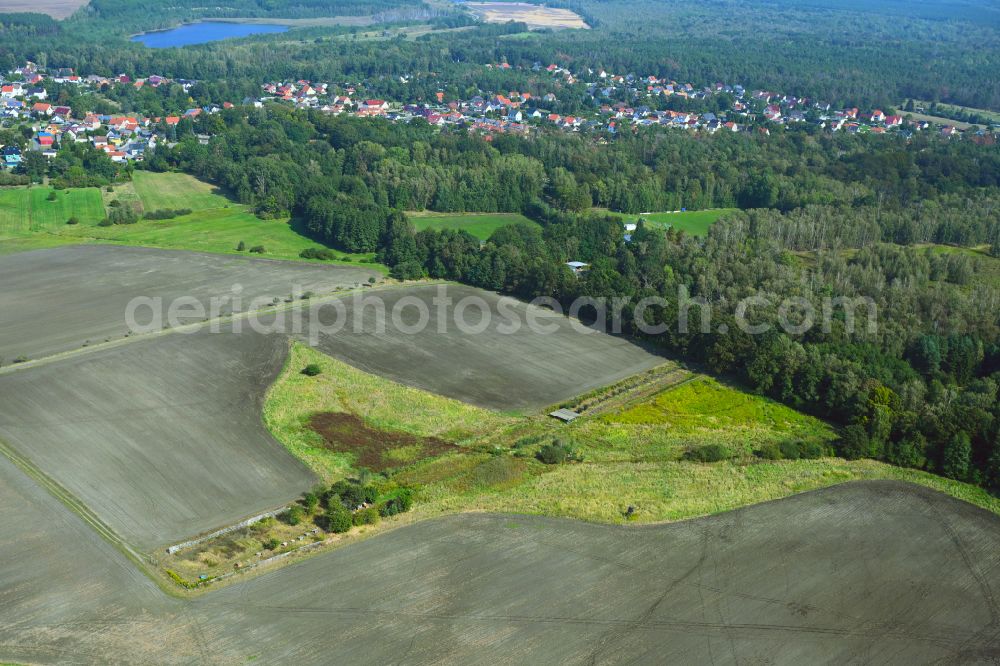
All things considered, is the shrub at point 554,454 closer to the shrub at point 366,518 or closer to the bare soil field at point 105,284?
the shrub at point 366,518

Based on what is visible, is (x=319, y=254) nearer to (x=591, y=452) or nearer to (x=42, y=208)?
(x=42, y=208)

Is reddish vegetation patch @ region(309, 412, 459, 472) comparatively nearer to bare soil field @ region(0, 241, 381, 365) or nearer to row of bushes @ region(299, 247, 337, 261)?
bare soil field @ region(0, 241, 381, 365)

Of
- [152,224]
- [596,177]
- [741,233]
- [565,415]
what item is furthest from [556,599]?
[596,177]

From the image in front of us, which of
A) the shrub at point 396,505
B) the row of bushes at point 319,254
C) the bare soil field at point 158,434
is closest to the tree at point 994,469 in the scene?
the shrub at point 396,505

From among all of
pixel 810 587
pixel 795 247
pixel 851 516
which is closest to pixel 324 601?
pixel 810 587

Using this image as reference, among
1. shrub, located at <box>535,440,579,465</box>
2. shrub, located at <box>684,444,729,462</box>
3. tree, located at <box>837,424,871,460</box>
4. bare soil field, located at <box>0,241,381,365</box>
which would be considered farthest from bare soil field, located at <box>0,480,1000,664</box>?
bare soil field, located at <box>0,241,381,365</box>

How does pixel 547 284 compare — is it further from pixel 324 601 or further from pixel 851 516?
pixel 324 601
